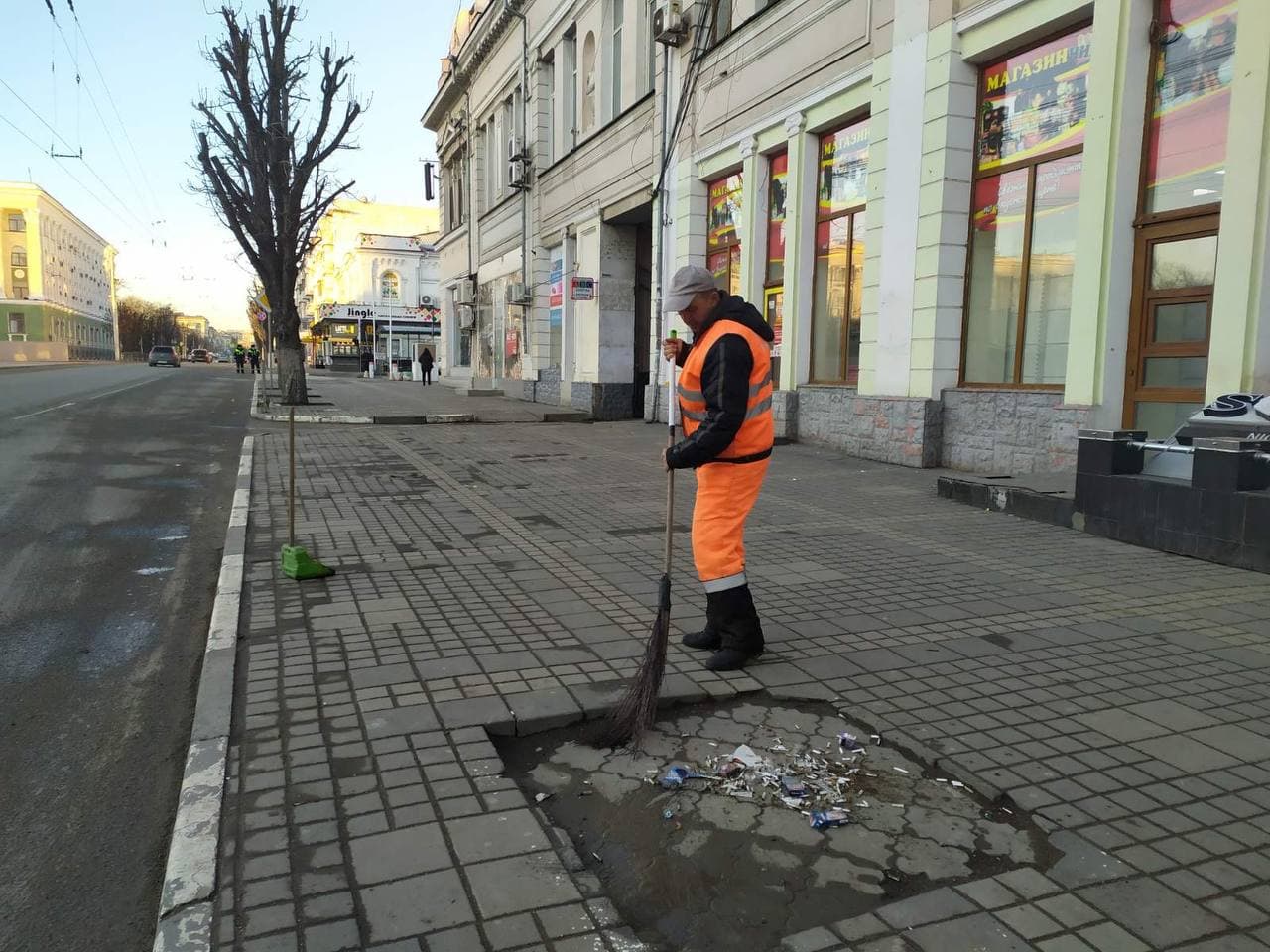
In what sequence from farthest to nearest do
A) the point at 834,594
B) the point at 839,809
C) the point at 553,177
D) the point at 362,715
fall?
1. the point at 553,177
2. the point at 834,594
3. the point at 362,715
4. the point at 839,809

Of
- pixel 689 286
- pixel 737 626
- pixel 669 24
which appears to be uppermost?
pixel 669 24

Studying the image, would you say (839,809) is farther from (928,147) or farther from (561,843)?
(928,147)

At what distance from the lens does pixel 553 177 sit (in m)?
25.0

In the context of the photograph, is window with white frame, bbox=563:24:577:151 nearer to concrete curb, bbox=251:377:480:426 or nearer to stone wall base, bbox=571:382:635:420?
stone wall base, bbox=571:382:635:420

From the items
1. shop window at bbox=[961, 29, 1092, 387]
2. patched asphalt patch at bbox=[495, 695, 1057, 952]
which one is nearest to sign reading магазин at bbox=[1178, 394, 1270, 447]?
shop window at bbox=[961, 29, 1092, 387]

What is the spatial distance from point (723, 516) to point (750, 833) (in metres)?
1.76

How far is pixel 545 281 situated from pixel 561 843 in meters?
24.2

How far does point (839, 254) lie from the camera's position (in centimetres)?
1374

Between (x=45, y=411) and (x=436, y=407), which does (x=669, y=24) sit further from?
(x=45, y=411)

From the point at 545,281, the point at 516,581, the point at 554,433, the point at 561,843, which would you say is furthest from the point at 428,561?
the point at 545,281

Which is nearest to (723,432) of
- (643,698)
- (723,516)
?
(723,516)

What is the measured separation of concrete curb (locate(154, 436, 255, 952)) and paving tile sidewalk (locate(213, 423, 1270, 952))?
0.06m

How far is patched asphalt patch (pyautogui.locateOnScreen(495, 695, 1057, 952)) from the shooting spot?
8.37 ft

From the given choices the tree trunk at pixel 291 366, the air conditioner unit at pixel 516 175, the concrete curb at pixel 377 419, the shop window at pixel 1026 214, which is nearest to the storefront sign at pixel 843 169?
the shop window at pixel 1026 214
